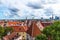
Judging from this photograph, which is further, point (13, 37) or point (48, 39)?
point (13, 37)

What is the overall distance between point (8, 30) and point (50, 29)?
2275cm

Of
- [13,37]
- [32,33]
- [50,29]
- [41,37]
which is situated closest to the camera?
[41,37]

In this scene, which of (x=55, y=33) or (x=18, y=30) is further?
(x=18, y=30)

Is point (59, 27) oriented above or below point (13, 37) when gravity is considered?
above

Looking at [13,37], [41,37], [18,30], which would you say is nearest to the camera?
[41,37]

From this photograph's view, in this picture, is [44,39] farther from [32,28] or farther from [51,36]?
[32,28]

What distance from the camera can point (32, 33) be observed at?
3425 cm

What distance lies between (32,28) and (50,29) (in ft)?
28.3

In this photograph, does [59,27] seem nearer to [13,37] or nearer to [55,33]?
[55,33]

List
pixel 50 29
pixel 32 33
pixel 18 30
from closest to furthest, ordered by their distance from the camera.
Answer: pixel 50 29, pixel 32 33, pixel 18 30

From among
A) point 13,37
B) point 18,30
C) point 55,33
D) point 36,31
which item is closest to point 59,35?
point 55,33

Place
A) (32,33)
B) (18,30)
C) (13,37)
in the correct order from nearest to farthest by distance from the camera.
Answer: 1. (32,33)
2. (13,37)
3. (18,30)

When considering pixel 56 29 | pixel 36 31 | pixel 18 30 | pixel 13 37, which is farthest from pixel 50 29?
pixel 18 30

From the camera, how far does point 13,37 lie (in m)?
38.9
